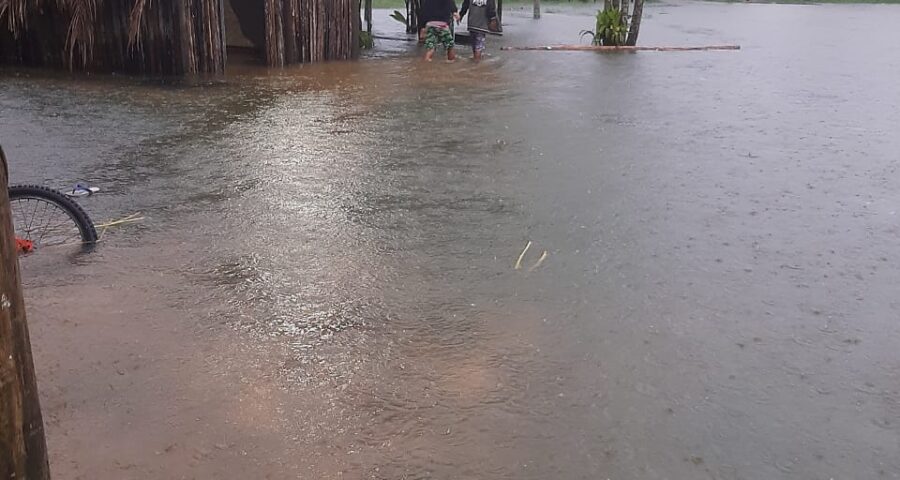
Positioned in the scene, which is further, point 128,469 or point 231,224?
point 231,224

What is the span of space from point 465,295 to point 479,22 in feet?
34.2

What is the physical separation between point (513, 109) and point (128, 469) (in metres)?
7.38

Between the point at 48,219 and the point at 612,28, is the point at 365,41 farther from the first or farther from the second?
the point at 48,219

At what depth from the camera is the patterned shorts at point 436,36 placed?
14141 millimetres

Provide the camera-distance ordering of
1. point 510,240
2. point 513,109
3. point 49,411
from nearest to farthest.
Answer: point 49,411
point 510,240
point 513,109

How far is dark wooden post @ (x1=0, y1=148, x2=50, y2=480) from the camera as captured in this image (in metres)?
1.97

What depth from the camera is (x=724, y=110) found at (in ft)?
32.8

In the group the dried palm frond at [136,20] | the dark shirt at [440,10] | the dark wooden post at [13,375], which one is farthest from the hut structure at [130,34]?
the dark wooden post at [13,375]

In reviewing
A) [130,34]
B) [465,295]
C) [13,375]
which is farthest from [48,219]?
[130,34]

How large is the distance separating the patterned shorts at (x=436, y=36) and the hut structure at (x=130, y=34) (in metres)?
2.26

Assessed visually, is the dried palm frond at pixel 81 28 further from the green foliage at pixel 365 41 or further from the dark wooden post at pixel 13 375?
the dark wooden post at pixel 13 375

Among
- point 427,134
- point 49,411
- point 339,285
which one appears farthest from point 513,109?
point 49,411

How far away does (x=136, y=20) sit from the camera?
10.9 m

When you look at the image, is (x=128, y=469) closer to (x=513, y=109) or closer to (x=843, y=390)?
(x=843, y=390)
